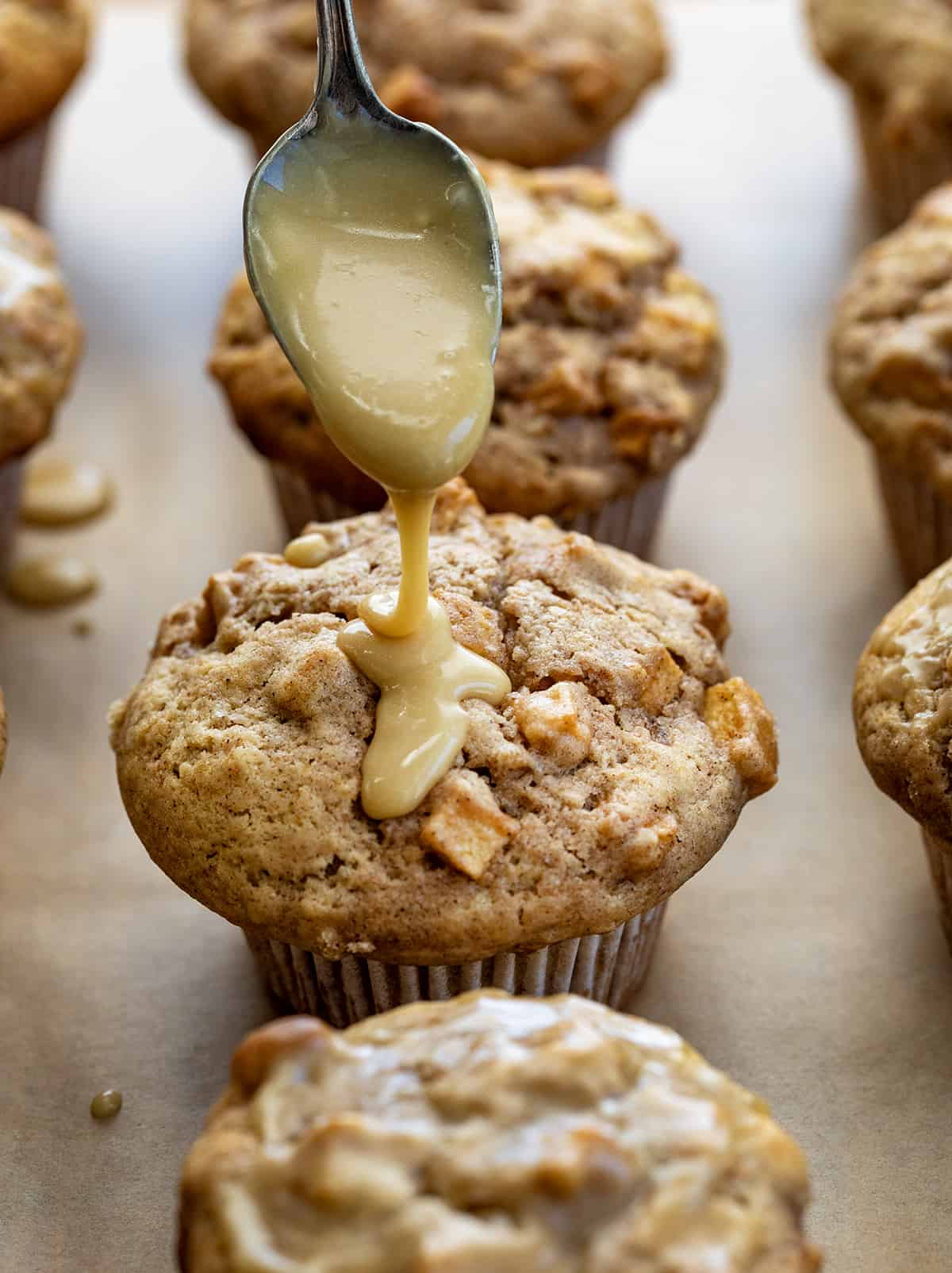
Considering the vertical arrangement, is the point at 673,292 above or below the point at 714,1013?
above

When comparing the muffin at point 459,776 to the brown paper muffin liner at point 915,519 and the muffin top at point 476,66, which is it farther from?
the muffin top at point 476,66

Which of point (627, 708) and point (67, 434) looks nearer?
point (627, 708)

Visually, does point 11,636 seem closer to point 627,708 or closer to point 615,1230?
point 627,708

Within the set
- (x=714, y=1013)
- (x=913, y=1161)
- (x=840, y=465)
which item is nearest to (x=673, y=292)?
(x=840, y=465)

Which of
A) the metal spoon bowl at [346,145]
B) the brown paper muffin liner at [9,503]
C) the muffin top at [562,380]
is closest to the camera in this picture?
the metal spoon bowl at [346,145]

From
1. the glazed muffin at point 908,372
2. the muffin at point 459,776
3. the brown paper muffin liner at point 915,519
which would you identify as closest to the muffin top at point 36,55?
the muffin at point 459,776

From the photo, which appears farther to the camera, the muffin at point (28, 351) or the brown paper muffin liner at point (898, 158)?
the brown paper muffin liner at point (898, 158)

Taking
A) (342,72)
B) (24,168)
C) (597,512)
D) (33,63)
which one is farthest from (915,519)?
(24,168)

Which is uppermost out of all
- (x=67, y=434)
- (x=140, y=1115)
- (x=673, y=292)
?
(x=673, y=292)
